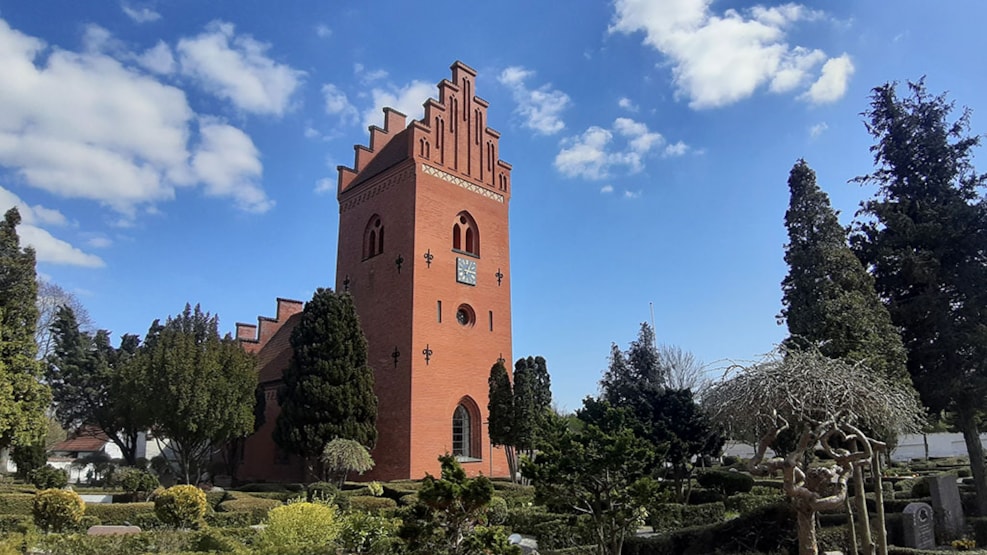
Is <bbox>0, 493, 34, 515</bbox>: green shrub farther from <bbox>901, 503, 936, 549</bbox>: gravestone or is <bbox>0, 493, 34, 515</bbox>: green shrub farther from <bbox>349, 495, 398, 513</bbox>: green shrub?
<bbox>901, 503, 936, 549</bbox>: gravestone

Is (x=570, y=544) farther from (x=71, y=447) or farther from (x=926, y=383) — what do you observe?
(x=71, y=447)

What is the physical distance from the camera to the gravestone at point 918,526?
10984 millimetres

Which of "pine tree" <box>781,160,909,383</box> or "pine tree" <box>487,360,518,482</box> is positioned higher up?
"pine tree" <box>781,160,909,383</box>

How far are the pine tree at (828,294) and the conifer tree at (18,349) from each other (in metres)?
22.8

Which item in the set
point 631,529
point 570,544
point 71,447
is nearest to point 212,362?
point 570,544

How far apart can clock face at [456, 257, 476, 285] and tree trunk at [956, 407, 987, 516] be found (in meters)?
15.9

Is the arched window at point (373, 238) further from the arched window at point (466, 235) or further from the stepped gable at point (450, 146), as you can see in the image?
the arched window at point (466, 235)

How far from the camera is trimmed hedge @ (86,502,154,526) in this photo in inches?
562

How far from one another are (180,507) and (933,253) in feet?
66.4

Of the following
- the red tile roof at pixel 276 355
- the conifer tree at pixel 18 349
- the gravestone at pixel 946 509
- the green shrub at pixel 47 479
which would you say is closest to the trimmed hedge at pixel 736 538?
the gravestone at pixel 946 509

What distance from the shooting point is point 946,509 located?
12047 millimetres

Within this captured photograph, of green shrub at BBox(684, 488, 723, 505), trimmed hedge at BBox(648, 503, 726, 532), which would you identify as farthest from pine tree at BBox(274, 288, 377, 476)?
trimmed hedge at BBox(648, 503, 726, 532)

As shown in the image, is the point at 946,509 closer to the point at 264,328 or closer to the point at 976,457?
the point at 976,457

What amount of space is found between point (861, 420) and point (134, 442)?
30612 mm
